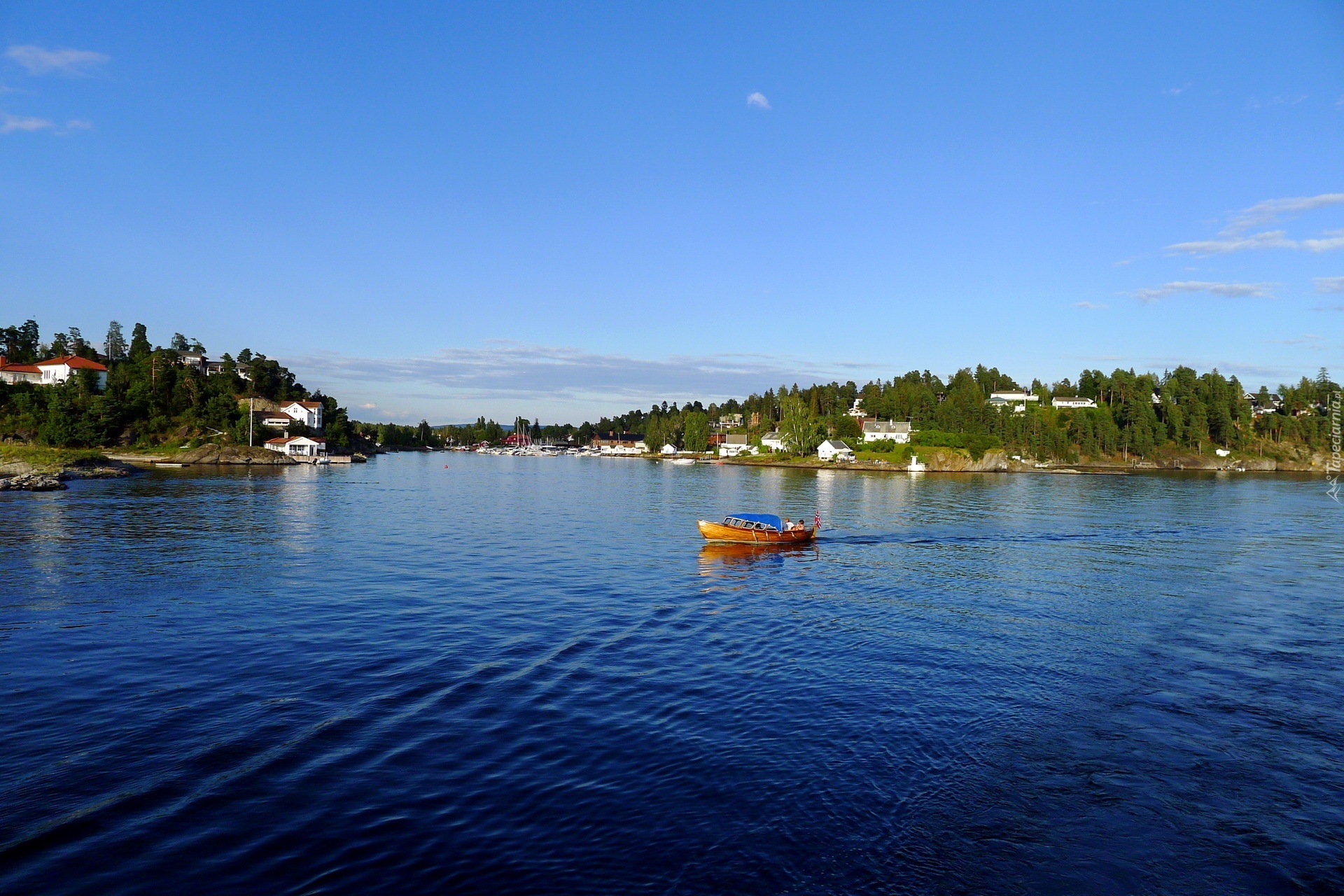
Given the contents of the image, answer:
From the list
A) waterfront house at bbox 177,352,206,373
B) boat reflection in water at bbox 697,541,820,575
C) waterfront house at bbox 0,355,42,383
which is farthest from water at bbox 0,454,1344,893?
waterfront house at bbox 177,352,206,373

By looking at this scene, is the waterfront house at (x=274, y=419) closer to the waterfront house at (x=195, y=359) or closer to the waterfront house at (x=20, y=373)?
the waterfront house at (x=195, y=359)

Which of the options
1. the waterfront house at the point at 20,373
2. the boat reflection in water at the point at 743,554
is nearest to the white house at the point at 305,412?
the waterfront house at the point at 20,373

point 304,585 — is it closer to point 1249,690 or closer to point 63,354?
point 1249,690

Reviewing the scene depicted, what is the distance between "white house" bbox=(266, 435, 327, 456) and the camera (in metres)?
145

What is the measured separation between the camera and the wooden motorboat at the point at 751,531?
1932 inches

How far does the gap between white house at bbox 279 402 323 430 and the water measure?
4942 inches

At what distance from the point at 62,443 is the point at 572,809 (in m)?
142

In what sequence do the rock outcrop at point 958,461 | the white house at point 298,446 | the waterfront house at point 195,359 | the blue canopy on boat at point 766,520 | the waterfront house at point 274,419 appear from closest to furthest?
the blue canopy on boat at point 766,520, the white house at point 298,446, the waterfront house at point 274,419, the waterfront house at point 195,359, the rock outcrop at point 958,461

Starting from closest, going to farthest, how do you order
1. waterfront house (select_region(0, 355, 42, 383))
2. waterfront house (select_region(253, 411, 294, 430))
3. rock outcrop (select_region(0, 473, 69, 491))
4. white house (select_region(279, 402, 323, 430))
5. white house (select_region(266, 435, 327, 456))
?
rock outcrop (select_region(0, 473, 69, 491)) < waterfront house (select_region(0, 355, 42, 383)) < white house (select_region(266, 435, 327, 456)) < waterfront house (select_region(253, 411, 294, 430)) < white house (select_region(279, 402, 323, 430))

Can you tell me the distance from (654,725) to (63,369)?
585 feet

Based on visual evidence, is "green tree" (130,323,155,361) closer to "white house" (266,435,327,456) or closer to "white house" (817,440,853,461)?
"white house" (266,435,327,456)

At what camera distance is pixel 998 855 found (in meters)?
12.2

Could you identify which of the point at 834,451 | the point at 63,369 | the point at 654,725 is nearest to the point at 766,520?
the point at 654,725

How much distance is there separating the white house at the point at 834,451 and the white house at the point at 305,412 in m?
123
